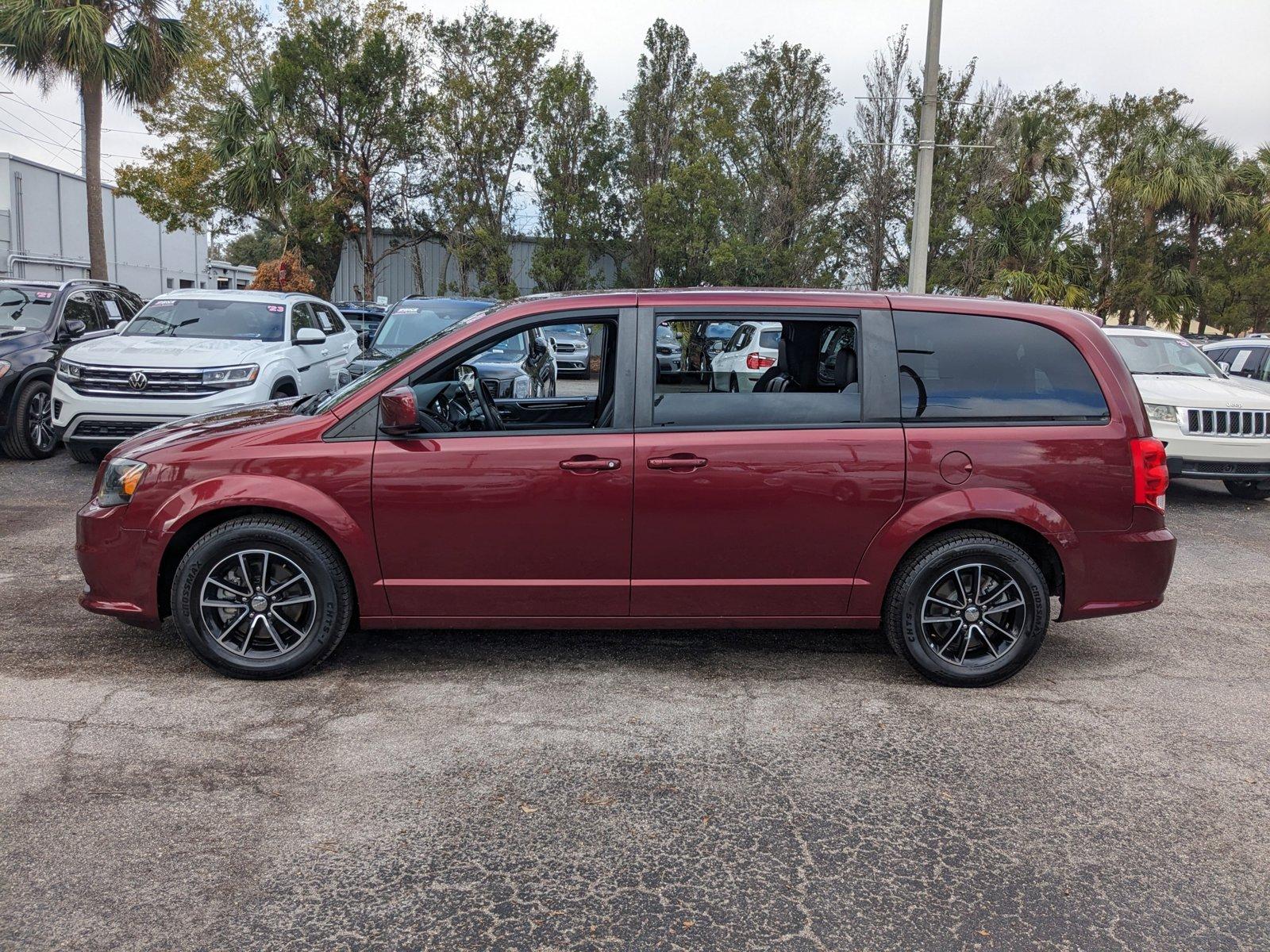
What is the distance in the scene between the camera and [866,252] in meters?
27.9

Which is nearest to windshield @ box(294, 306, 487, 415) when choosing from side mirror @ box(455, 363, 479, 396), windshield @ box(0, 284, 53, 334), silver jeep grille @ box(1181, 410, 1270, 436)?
side mirror @ box(455, 363, 479, 396)

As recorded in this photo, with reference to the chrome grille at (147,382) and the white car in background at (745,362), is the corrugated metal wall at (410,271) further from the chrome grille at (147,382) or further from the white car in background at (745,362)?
the white car in background at (745,362)

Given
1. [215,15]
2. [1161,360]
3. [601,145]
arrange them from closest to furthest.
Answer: [1161,360], [601,145], [215,15]

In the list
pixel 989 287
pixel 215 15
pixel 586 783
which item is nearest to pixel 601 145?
pixel 989 287

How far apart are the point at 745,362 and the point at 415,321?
959cm

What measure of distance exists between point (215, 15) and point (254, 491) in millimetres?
37865

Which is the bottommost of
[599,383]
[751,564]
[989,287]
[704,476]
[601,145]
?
[751,564]

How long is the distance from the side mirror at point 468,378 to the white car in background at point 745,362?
4.14 ft

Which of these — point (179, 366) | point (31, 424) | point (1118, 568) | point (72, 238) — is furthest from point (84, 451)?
point (72, 238)

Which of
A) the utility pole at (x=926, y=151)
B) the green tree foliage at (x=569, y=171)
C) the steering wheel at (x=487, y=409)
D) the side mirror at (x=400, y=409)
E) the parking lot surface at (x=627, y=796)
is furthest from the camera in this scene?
the green tree foliage at (x=569, y=171)

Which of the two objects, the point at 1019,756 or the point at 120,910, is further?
the point at 1019,756

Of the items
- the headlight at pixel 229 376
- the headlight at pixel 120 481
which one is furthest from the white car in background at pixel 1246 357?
the headlight at pixel 120 481

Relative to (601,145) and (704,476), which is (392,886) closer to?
(704,476)

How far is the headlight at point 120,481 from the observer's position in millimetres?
4789
